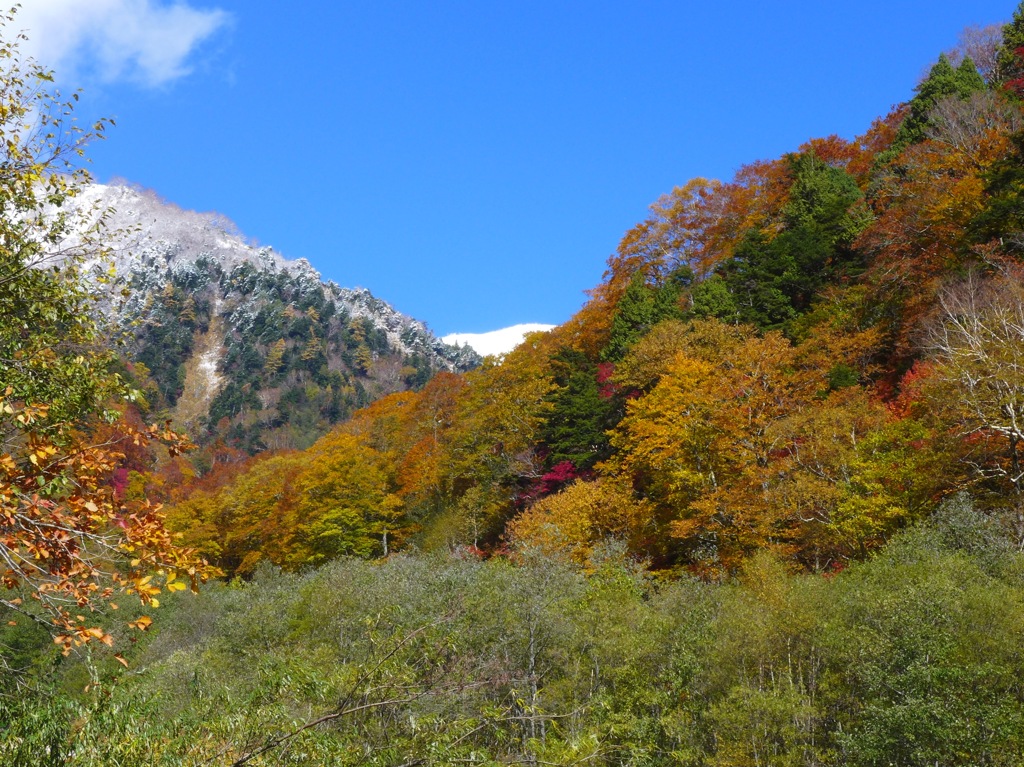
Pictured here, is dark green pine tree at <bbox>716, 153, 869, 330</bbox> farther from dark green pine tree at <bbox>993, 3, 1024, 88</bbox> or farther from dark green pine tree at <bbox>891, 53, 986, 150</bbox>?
dark green pine tree at <bbox>993, 3, 1024, 88</bbox>

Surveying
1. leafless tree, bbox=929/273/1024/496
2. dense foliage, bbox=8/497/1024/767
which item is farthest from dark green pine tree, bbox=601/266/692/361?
leafless tree, bbox=929/273/1024/496

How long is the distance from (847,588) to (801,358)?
18.0 m

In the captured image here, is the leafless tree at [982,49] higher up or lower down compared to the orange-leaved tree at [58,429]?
higher up

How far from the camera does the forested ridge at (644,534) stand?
24.0 feet

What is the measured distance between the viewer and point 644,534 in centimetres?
3588

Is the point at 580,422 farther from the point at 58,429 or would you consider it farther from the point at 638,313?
the point at 58,429

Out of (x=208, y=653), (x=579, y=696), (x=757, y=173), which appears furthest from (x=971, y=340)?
(x=757, y=173)

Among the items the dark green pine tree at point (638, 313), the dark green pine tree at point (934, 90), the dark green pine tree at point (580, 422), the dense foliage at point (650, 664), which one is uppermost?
the dark green pine tree at point (934, 90)

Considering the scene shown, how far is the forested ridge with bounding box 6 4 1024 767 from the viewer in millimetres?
7316

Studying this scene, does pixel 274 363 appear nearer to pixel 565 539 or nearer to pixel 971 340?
pixel 565 539

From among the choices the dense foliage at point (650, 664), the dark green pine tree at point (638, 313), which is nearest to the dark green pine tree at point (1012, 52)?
the dark green pine tree at point (638, 313)

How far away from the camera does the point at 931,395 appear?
81.9 ft

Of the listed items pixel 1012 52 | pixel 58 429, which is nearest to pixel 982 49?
pixel 1012 52

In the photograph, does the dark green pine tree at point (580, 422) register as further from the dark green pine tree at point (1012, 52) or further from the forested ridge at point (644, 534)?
the dark green pine tree at point (1012, 52)
